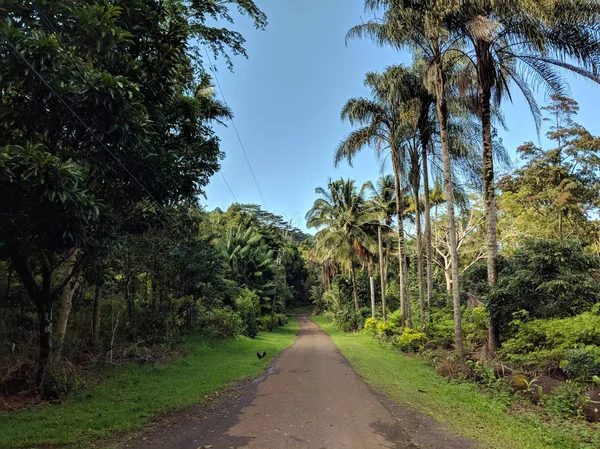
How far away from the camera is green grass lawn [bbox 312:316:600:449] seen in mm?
5840

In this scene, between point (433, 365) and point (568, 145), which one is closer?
point (433, 365)

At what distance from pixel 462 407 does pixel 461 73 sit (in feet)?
35.3

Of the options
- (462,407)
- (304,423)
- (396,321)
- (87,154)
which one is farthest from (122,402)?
(396,321)

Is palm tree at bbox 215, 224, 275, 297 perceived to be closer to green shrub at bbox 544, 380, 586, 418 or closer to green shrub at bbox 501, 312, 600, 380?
green shrub at bbox 501, 312, 600, 380

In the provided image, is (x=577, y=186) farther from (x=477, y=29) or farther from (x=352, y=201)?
(x=477, y=29)

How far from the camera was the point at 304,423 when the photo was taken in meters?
6.74

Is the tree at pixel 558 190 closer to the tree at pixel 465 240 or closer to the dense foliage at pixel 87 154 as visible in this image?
the tree at pixel 465 240

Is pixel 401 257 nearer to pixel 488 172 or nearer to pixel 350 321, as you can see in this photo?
pixel 488 172

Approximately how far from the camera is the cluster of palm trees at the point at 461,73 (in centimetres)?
1005

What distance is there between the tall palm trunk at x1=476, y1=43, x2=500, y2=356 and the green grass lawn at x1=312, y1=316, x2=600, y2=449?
227cm

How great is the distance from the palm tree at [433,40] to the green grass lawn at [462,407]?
226cm

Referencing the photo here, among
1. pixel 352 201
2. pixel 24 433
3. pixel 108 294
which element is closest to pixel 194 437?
pixel 24 433

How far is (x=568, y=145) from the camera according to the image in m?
23.8

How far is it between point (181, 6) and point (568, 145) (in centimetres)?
2371
